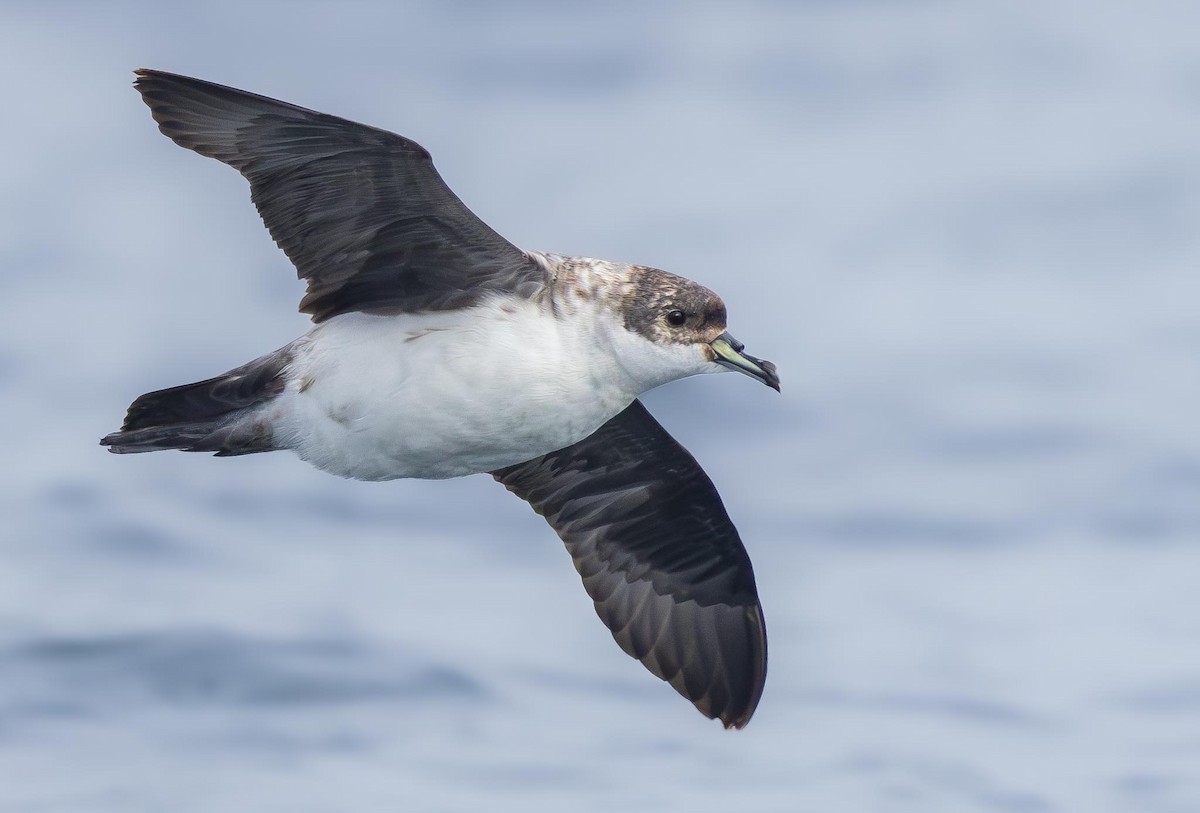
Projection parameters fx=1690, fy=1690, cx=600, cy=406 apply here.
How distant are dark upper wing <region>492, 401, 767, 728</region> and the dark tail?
206 cm

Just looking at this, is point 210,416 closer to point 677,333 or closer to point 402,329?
point 402,329

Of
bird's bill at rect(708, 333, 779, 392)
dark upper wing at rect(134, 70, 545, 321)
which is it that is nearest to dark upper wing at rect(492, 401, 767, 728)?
bird's bill at rect(708, 333, 779, 392)

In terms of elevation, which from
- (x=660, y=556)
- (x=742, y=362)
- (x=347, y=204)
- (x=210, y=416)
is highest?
(x=347, y=204)

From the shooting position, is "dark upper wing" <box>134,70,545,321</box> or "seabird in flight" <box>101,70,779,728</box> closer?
"dark upper wing" <box>134,70,545,321</box>

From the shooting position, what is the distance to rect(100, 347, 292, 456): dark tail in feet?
26.5

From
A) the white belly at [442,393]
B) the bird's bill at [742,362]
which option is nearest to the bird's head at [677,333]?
the bird's bill at [742,362]

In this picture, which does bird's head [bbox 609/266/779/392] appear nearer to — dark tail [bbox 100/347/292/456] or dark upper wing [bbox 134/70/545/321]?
dark upper wing [bbox 134/70/545/321]

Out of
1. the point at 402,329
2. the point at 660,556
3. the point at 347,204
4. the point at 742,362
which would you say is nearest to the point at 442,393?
the point at 402,329

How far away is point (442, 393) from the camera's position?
786 centimetres

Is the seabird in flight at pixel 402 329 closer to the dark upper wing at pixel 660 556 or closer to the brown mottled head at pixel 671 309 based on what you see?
the brown mottled head at pixel 671 309

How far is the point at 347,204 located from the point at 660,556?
3.24 metres

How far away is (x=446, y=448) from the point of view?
7.97 m

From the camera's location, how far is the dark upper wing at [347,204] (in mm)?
7590

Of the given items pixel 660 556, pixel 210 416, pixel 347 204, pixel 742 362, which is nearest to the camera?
pixel 347 204
